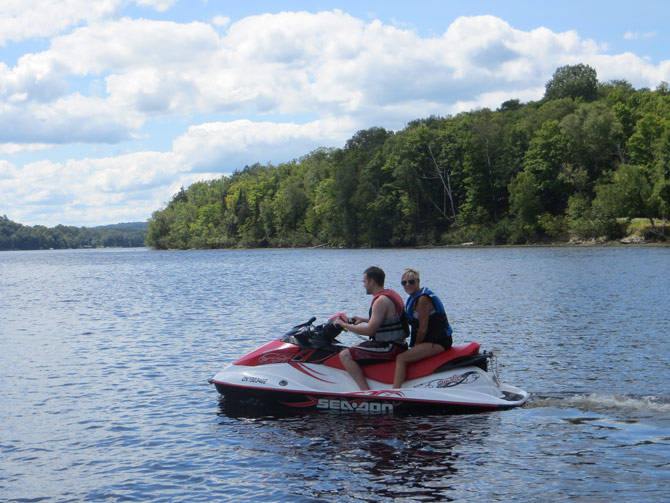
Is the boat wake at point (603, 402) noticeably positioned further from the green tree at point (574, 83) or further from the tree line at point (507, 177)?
the green tree at point (574, 83)

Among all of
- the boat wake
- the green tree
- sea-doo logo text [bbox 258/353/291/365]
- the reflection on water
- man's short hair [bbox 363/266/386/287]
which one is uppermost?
the green tree

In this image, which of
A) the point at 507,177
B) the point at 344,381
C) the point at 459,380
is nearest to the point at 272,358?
the point at 344,381

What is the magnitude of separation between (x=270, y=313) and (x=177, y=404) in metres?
13.1

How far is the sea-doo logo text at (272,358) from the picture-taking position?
11.5 metres

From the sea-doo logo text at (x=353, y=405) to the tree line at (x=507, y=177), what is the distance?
225 feet

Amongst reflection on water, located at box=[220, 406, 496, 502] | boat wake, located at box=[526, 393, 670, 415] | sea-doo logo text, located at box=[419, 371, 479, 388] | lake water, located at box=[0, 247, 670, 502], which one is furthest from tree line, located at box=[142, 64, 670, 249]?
reflection on water, located at box=[220, 406, 496, 502]

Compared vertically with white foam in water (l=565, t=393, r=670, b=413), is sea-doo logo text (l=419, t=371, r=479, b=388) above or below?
above

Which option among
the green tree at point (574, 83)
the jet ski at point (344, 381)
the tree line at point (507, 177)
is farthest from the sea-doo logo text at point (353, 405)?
the green tree at point (574, 83)

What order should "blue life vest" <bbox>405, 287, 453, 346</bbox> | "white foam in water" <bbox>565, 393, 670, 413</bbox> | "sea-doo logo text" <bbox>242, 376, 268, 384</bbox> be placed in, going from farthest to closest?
"sea-doo logo text" <bbox>242, 376, 268, 384</bbox>
"white foam in water" <bbox>565, 393, 670, 413</bbox>
"blue life vest" <bbox>405, 287, 453, 346</bbox>

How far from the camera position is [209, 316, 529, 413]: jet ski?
35.6 feet

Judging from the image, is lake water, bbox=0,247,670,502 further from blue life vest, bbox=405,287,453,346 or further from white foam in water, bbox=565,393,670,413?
blue life vest, bbox=405,287,453,346

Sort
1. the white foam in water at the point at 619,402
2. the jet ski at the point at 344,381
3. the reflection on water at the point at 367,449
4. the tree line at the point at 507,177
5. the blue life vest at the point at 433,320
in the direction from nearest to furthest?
the reflection on water at the point at 367,449 < the blue life vest at the point at 433,320 < the jet ski at the point at 344,381 < the white foam in water at the point at 619,402 < the tree line at the point at 507,177

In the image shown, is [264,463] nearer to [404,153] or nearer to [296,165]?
[404,153]

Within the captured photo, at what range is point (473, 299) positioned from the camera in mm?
28438
